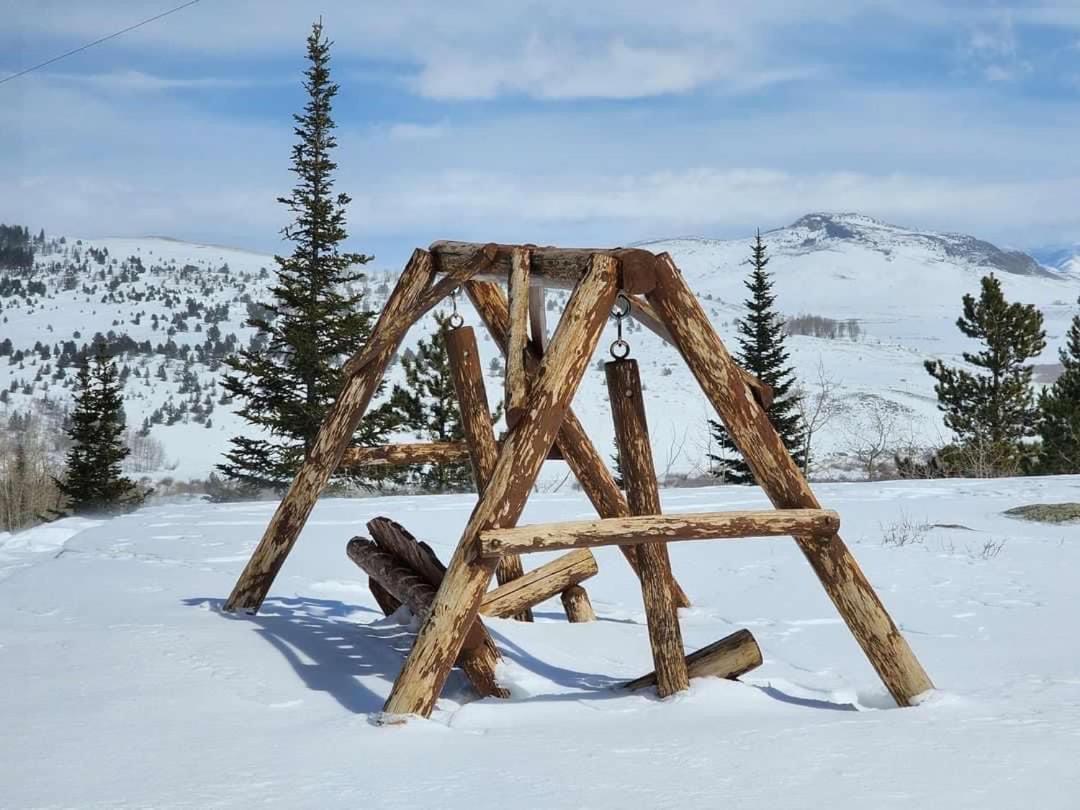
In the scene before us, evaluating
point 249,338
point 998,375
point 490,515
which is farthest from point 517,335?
point 249,338

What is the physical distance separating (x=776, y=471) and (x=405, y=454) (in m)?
2.66

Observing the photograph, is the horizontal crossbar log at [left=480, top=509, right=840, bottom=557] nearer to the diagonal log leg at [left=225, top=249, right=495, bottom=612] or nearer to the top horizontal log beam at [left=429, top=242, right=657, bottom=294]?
the top horizontal log beam at [left=429, top=242, right=657, bottom=294]

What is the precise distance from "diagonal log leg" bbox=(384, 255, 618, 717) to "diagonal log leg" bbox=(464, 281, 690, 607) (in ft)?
4.54

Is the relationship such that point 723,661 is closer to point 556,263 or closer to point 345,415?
point 556,263

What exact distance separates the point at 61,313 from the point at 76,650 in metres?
102

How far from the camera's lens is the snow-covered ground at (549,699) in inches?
123

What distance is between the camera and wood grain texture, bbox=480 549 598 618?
5922 mm

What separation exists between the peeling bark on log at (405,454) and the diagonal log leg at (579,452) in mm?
705

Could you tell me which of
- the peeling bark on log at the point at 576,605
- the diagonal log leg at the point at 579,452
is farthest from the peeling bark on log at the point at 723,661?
the peeling bark on log at the point at 576,605

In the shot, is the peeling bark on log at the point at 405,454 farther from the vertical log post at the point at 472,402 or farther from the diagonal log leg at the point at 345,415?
the diagonal log leg at the point at 345,415

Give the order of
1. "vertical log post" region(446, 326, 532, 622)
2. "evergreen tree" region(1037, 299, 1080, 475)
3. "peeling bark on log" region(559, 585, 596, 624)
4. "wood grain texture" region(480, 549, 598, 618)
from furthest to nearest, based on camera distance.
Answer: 1. "evergreen tree" region(1037, 299, 1080, 475)
2. "peeling bark on log" region(559, 585, 596, 624)
3. "wood grain texture" region(480, 549, 598, 618)
4. "vertical log post" region(446, 326, 532, 622)

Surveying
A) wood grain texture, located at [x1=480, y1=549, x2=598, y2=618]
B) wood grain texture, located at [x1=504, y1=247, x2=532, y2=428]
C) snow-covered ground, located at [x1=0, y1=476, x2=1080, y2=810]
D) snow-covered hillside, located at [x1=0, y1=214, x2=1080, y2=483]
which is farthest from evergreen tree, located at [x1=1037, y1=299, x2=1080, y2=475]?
wood grain texture, located at [x1=504, y1=247, x2=532, y2=428]

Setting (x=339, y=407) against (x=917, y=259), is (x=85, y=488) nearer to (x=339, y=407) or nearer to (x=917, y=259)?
(x=339, y=407)

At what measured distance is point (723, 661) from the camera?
A: 4508mm
